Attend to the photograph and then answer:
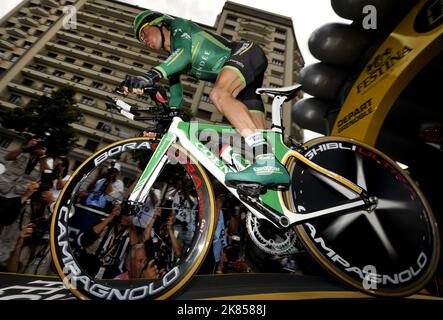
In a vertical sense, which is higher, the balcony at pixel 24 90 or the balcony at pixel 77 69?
the balcony at pixel 77 69

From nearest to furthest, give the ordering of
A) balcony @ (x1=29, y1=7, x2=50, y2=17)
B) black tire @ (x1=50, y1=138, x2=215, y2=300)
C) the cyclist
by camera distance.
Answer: black tire @ (x1=50, y1=138, x2=215, y2=300) → the cyclist → balcony @ (x1=29, y1=7, x2=50, y2=17)

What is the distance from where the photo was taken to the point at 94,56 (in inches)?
1330

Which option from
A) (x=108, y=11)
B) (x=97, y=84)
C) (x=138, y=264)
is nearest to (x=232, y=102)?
(x=138, y=264)

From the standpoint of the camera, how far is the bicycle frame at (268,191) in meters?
1.71

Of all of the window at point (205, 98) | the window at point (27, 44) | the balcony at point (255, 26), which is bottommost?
the window at point (205, 98)

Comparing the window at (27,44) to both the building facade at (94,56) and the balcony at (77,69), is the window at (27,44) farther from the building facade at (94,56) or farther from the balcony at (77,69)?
the balcony at (77,69)

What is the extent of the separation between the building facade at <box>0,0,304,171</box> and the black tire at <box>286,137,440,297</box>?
2521 centimetres

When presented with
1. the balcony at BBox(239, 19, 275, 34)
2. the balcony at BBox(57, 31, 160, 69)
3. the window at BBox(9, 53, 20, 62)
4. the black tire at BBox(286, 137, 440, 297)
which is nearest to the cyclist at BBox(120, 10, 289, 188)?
the black tire at BBox(286, 137, 440, 297)

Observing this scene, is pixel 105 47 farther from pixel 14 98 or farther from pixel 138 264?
pixel 138 264

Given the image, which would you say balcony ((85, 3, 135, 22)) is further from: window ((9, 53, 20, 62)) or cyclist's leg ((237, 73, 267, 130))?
cyclist's leg ((237, 73, 267, 130))

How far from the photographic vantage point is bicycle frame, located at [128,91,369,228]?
5.62 ft

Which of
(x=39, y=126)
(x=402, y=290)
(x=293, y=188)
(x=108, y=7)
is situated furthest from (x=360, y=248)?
(x=108, y=7)

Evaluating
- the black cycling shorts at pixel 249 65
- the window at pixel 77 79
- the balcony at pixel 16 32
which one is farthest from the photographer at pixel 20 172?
the balcony at pixel 16 32

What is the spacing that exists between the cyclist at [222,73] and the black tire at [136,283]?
0.30 m
